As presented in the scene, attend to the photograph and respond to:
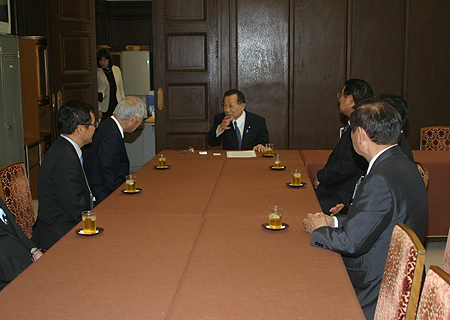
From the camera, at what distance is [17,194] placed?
2.92 meters

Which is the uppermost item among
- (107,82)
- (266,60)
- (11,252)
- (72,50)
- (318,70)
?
(72,50)

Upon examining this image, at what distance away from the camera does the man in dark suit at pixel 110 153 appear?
3.71 m

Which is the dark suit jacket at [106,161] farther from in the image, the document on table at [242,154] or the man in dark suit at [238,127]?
the man in dark suit at [238,127]

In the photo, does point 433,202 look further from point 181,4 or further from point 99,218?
point 181,4

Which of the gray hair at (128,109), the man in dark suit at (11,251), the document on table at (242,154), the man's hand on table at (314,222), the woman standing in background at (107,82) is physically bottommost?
the man in dark suit at (11,251)

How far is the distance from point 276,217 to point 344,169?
1506mm

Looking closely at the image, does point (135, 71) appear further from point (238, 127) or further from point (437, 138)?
point (437, 138)

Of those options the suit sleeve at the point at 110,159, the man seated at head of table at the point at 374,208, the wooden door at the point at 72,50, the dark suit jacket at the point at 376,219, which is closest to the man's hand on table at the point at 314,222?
the man seated at head of table at the point at 374,208

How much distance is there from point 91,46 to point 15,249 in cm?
447

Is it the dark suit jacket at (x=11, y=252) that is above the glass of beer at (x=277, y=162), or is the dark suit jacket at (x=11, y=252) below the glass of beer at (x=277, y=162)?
below

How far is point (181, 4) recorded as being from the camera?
5988mm

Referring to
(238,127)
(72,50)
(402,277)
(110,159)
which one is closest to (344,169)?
(238,127)

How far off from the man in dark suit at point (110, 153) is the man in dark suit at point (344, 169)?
1617 mm

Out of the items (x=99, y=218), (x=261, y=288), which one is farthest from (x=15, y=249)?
(x=261, y=288)
